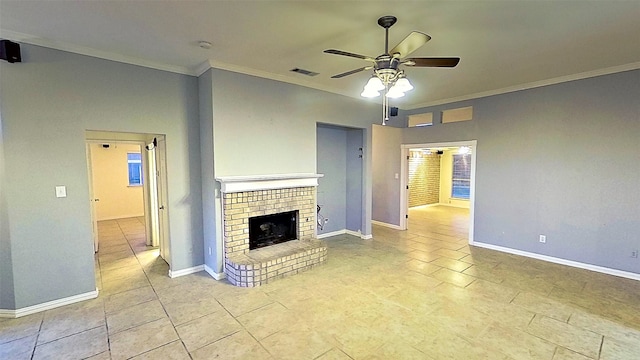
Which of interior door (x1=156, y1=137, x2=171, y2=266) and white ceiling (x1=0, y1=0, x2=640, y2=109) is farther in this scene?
interior door (x1=156, y1=137, x2=171, y2=266)

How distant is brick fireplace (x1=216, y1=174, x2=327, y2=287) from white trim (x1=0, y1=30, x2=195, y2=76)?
1.67 m

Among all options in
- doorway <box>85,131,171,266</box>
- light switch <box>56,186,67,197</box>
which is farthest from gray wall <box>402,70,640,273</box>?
light switch <box>56,186,67,197</box>

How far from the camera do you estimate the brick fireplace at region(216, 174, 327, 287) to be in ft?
12.3

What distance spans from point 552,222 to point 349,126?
373cm

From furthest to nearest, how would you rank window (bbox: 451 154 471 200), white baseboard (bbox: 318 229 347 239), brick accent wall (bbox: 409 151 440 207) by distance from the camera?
1. window (bbox: 451 154 471 200)
2. brick accent wall (bbox: 409 151 440 207)
3. white baseboard (bbox: 318 229 347 239)

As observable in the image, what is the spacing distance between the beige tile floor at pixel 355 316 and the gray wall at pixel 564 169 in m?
0.54

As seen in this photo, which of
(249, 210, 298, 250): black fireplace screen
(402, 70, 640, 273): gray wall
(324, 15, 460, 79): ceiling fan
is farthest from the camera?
(249, 210, 298, 250): black fireplace screen

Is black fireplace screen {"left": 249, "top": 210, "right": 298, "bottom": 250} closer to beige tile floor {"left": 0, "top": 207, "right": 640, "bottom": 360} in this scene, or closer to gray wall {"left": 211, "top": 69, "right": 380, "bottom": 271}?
gray wall {"left": 211, "top": 69, "right": 380, "bottom": 271}

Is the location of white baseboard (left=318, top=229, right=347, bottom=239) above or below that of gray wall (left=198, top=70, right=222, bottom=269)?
below

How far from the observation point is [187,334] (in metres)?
2.65

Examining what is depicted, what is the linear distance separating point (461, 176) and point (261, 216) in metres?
→ 8.76

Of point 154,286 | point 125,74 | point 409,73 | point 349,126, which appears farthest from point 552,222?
point 125,74

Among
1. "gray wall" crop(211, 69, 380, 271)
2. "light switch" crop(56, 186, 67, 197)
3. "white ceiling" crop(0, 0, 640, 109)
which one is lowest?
"light switch" crop(56, 186, 67, 197)

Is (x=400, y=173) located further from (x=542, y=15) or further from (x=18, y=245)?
(x=18, y=245)
